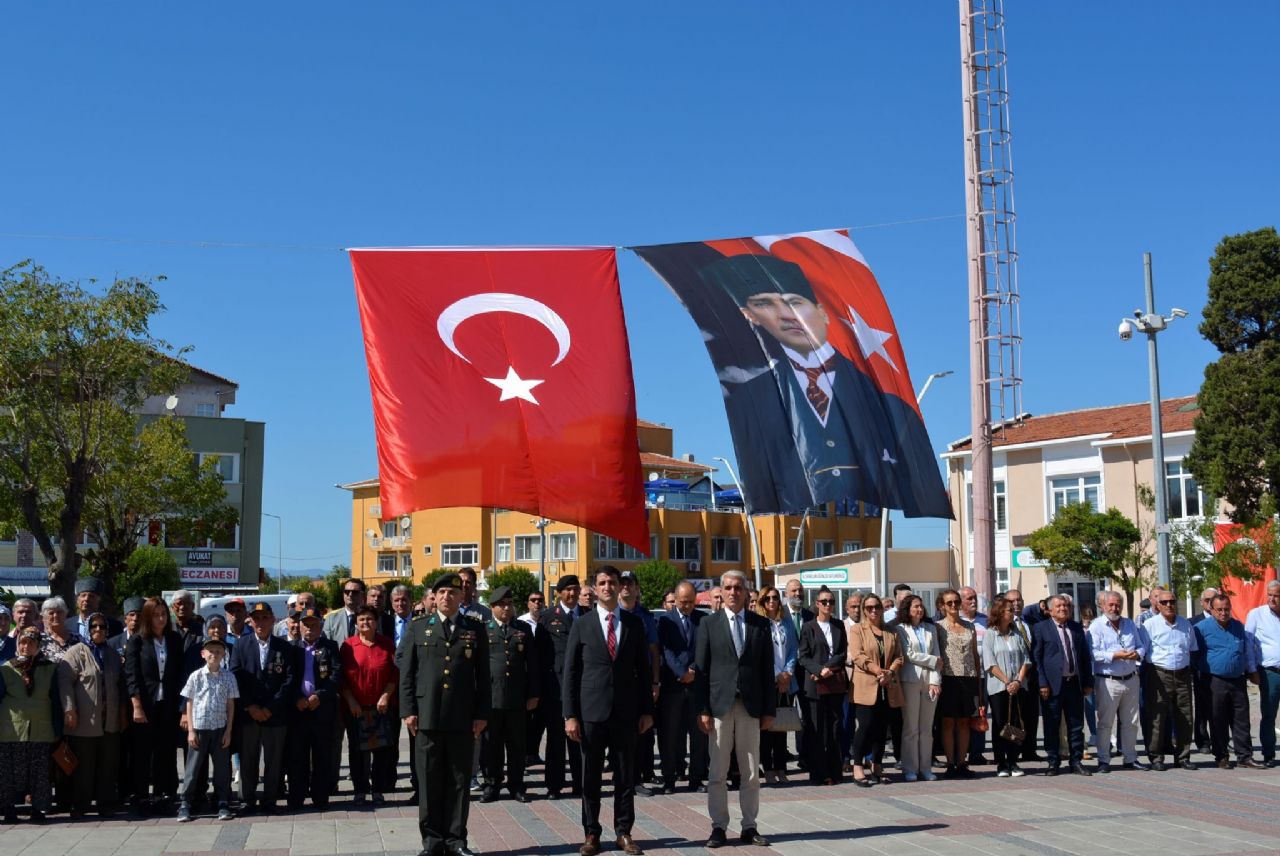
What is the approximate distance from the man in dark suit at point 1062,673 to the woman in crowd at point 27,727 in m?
9.44

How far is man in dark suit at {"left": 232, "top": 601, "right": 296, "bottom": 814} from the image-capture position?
11.4 m

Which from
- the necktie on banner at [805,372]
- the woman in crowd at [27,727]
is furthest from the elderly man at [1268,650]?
the woman in crowd at [27,727]

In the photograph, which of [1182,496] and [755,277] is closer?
[755,277]

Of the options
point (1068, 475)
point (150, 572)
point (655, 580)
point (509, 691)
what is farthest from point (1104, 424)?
point (509, 691)

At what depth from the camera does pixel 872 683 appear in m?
13.1

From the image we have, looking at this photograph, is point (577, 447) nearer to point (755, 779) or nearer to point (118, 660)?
point (755, 779)

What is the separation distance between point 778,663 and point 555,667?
2.22 metres

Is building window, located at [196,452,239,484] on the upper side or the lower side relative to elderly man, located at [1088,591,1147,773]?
upper

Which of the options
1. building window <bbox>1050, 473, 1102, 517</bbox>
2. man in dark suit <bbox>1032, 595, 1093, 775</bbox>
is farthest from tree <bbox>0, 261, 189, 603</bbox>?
Result: building window <bbox>1050, 473, 1102, 517</bbox>

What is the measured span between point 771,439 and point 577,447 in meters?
1.93

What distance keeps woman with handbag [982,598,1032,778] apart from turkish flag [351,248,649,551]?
4.38m

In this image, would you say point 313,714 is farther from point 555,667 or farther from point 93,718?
point 555,667

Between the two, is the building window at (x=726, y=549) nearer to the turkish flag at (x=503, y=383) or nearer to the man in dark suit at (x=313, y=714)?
the turkish flag at (x=503, y=383)

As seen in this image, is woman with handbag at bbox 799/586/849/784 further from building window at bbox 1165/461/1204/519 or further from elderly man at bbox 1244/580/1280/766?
building window at bbox 1165/461/1204/519
